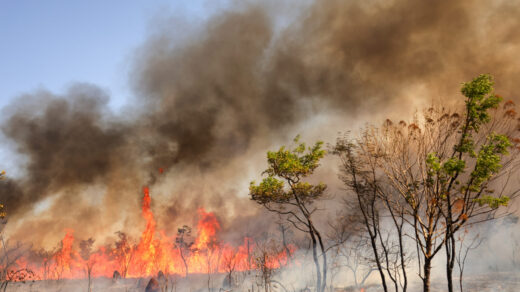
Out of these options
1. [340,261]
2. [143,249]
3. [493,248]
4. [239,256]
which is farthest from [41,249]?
[493,248]

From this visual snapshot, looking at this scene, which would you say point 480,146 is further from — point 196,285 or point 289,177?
point 196,285

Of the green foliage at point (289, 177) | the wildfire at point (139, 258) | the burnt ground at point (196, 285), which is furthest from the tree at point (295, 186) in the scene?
the wildfire at point (139, 258)

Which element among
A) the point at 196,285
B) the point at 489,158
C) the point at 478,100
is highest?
the point at 478,100

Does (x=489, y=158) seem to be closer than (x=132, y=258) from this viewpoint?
Yes

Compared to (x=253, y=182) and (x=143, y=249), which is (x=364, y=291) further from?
(x=143, y=249)

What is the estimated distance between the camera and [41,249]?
359 feet

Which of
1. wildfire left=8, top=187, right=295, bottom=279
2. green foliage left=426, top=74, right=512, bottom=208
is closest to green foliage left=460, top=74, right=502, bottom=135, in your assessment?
green foliage left=426, top=74, right=512, bottom=208

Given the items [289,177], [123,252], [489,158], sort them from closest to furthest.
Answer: [489,158] → [289,177] → [123,252]

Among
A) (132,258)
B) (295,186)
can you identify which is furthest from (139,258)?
(295,186)

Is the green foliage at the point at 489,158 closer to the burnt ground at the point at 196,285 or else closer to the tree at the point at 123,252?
the burnt ground at the point at 196,285

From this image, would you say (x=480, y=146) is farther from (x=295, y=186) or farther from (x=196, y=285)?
(x=196, y=285)

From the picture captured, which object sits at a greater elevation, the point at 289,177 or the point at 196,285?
the point at 289,177

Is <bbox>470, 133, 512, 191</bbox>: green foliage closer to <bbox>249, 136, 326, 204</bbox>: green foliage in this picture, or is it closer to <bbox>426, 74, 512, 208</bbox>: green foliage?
<bbox>426, 74, 512, 208</bbox>: green foliage

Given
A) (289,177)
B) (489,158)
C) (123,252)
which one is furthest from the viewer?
(123,252)
